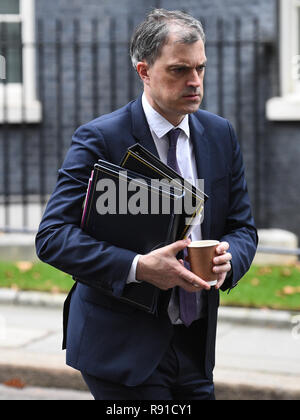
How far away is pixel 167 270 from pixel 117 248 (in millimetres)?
195

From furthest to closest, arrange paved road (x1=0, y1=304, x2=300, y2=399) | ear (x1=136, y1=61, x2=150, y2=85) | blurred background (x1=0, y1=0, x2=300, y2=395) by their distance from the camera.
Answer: blurred background (x1=0, y1=0, x2=300, y2=395) < paved road (x1=0, y1=304, x2=300, y2=399) < ear (x1=136, y1=61, x2=150, y2=85)

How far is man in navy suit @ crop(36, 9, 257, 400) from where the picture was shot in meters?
2.65

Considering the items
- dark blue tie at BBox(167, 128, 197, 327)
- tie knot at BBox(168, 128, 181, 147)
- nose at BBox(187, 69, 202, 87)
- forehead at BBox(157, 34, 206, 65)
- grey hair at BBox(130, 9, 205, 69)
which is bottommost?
dark blue tie at BBox(167, 128, 197, 327)

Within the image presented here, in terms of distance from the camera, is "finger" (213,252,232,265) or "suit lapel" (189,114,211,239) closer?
"finger" (213,252,232,265)

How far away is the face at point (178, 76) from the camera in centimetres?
266

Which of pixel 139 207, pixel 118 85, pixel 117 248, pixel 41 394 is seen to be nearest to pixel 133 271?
pixel 117 248

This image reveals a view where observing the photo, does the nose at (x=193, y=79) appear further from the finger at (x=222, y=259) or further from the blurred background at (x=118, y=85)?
the blurred background at (x=118, y=85)

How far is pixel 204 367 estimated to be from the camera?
9.61 feet

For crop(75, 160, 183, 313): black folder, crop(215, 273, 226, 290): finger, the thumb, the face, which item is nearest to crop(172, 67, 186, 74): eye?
the face

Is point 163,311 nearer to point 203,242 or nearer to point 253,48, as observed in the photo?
point 203,242

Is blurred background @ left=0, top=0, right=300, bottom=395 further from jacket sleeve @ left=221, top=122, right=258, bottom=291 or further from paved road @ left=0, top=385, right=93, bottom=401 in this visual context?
jacket sleeve @ left=221, top=122, right=258, bottom=291

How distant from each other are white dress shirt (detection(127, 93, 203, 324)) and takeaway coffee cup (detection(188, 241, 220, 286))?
0.71 feet

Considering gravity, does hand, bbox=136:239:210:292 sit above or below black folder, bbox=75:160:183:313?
below
